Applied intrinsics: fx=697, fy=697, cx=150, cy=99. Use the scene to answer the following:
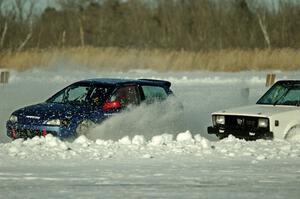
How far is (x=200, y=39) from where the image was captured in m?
55.5

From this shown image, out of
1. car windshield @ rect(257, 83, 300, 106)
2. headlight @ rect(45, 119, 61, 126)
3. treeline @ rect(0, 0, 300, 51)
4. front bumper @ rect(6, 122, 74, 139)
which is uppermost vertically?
treeline @ rect(0, 0, 300, 51)

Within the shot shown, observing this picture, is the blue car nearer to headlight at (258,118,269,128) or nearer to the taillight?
the taillight

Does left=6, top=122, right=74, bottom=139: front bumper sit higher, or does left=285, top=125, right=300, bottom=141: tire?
left=6, top=122, right=74, bottom=139: front bumper

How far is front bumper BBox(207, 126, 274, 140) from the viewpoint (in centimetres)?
1254

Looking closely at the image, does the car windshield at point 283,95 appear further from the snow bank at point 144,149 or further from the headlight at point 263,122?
the snow bank at point 144,149

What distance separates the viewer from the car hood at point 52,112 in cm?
1247

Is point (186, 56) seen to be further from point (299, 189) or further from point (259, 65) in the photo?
point (299, 189)

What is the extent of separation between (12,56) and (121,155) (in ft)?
89.7

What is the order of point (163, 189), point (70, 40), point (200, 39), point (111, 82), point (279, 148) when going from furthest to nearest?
1. point (70, 40)
2. point (200, 39)
3. point (111, 82)
4. point (279, 148)
5. point (163, 189)

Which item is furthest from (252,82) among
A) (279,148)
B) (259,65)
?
(279,148)

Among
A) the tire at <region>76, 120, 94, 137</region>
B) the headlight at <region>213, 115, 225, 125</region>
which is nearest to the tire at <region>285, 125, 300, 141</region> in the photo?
the headlight at <region>213, 115, 225, 125</region>

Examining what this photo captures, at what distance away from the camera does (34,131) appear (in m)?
12.5

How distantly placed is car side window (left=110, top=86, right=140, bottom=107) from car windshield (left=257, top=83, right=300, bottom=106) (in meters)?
2.53

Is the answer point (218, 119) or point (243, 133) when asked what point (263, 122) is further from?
point (218, 119)
